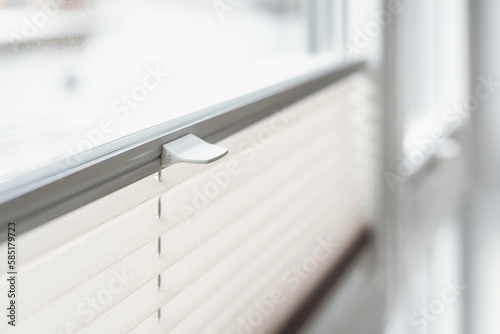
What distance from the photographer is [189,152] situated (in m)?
1.01

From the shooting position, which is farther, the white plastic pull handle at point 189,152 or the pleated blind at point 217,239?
the white plastic pull handle at point 189,152

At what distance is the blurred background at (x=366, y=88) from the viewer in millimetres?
881

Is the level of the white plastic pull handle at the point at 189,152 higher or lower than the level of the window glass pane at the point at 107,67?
lower

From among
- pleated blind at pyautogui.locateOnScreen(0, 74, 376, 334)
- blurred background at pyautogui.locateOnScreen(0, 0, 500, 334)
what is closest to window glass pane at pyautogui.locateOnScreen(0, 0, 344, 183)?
blurred background at pyautogui.locateOnScreen(0, 0, 500, 334)

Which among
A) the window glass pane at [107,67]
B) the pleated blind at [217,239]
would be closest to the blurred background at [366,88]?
the window glass pane at [107,67]

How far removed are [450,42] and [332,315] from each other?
196cm

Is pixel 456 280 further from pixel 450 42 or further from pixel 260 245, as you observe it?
pixel 450 42

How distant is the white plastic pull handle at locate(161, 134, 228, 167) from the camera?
98cm

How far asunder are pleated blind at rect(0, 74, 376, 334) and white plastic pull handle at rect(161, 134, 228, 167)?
0.22 feet

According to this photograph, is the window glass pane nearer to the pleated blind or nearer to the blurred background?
the blurred background

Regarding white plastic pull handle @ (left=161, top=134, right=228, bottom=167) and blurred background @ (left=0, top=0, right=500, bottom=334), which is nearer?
blurred background @ (left=0, top=0, right=500, bottom=334)

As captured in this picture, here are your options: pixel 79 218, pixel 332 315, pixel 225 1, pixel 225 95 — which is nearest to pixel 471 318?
pixel 332 315

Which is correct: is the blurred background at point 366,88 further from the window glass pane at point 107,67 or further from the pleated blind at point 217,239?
the pleated blind at point 217,239

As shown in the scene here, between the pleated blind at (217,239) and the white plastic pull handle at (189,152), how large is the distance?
68 millimetres
